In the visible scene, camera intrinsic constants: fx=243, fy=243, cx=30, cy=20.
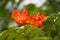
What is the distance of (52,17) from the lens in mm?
926

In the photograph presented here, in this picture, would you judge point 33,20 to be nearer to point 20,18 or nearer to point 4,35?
point 20,18

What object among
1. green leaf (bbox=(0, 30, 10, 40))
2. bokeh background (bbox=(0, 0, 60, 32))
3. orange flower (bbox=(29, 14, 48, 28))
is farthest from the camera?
bokeh background (bbox=(0, 0, 60, 32))

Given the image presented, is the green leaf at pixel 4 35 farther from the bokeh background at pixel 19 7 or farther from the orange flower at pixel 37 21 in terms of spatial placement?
the bokeh background at pixel 19 7

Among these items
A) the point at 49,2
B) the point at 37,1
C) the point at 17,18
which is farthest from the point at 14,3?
the point at 17,18

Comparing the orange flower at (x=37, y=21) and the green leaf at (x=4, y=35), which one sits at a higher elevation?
the orange flower at (x=37, y=21)

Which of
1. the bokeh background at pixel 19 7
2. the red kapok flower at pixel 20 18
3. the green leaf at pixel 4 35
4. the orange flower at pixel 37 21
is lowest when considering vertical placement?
→ the green leaf at pixel 4 35

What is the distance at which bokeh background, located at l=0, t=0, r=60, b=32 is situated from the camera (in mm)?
1628

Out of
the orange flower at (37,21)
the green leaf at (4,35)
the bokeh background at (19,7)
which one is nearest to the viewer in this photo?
the green leaf at (4,35)

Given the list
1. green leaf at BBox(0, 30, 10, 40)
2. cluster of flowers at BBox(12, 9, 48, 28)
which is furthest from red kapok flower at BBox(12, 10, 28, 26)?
green leaf at BBox(0, 30, 10, 40)

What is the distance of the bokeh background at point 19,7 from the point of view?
1.63 meters

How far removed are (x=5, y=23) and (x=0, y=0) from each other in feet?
1.05

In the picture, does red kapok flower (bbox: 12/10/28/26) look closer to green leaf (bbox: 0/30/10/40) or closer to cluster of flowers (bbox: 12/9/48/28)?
cluster of flowers (bbox: 12/9/48/28)

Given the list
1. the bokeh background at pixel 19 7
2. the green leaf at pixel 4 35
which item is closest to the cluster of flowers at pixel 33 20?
the green leaf at pixel 4 35

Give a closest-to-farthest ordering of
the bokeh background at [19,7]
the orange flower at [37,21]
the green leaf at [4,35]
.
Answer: the green leaf at [4,35], the orange flower at [37,21], the bokeh background at [19,7]
